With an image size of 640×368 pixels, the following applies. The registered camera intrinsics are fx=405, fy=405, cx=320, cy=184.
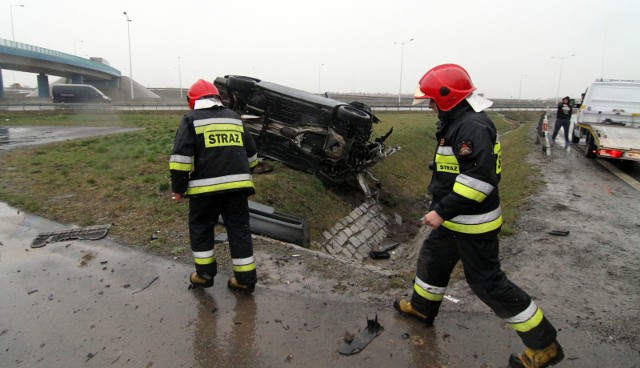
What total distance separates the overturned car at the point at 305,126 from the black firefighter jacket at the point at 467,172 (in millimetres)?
4030

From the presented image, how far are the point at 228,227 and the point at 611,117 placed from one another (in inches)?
450

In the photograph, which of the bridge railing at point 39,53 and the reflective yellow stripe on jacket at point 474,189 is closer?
the reflective yellow stripe on jacket at point 474,189

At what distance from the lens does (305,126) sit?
710 centimetres

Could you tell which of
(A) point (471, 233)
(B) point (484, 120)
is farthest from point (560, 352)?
(B) point (484, 120)

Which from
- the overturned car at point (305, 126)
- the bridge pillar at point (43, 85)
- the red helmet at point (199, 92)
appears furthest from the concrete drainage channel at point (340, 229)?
the bridge pillar at point (43, 85)

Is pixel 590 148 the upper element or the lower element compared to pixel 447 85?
lower

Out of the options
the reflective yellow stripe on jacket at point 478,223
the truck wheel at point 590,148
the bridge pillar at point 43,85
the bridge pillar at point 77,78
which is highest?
the bridge pillar at point 77,78

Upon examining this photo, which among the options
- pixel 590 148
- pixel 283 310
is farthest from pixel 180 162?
pixel 590 148

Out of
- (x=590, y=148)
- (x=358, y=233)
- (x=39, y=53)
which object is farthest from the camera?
(x=39, y=53)

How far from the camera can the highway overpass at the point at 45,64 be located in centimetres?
3719

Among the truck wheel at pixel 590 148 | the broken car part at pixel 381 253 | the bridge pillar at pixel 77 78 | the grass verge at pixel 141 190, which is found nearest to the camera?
the grass verge at pixel 141 190

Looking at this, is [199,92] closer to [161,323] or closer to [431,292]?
[161,323]

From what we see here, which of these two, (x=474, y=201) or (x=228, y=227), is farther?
(x=228, y=227)

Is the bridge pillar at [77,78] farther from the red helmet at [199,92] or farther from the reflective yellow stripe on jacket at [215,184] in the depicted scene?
the reflective yellow stripe on jacket at [215,184]
